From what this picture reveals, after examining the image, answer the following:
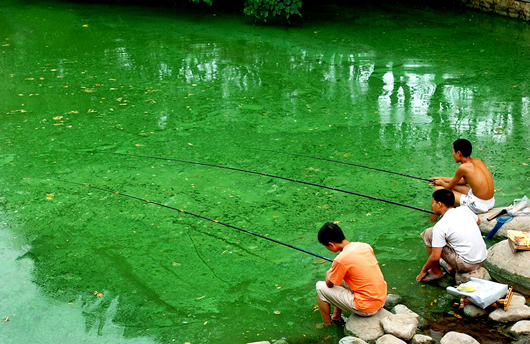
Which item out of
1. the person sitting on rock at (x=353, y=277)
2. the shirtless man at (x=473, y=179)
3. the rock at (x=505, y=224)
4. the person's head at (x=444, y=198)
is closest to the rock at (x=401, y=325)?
the person sitting on rock at (x=353, y=277)

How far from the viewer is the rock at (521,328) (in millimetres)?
3578

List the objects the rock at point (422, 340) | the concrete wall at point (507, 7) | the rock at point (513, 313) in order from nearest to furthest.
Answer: the rock at point (422, 340) → the rock at point (513, 313) → the concrete wall at point (507, 7)

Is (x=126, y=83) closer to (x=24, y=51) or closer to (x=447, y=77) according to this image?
(x=24, y=51)

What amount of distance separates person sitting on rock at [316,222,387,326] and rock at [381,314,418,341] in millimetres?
101

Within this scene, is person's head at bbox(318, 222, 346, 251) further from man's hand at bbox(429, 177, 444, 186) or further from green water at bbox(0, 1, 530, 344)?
man's hand at bbox(429, 177, 444, 186)

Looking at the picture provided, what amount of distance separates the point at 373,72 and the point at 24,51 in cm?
550

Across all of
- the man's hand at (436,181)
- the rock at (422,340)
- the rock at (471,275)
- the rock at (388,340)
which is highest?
the man's hand at (436,181)

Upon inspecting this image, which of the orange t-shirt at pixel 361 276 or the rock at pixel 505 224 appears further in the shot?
the rock at pixel 505 224

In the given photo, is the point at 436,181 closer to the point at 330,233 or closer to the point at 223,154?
the point at 330,233

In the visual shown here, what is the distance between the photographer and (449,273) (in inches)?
166

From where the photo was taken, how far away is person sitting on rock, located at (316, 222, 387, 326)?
3564mm

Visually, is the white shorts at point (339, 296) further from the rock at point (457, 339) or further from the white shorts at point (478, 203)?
the white shorts at point (478, 203)

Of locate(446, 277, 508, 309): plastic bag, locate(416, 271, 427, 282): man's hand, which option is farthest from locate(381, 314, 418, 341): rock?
locate(416, 271, 427, 282): man's hand

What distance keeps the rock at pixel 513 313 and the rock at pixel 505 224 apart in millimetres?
851
